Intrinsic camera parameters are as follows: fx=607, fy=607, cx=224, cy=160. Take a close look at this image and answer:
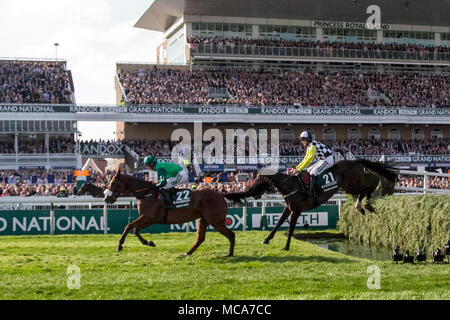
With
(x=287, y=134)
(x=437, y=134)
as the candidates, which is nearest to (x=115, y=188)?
(x=287, y=134)

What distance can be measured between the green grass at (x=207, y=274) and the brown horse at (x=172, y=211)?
522 millimetres

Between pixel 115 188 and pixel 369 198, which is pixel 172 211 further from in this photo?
pixel 369 198

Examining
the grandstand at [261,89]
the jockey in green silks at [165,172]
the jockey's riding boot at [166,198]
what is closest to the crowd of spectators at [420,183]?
the grandstand at [261,89]

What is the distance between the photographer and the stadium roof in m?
41.7

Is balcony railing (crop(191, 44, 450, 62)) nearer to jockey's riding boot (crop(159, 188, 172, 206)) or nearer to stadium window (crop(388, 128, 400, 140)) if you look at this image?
stadium window (crop(388, 128, 400, 140))

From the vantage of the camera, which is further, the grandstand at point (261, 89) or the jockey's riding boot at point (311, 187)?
the grandstand at point (261, 89)

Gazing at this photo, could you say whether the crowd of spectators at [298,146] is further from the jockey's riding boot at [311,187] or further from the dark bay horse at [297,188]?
the jockey's riding boot at [311,187]

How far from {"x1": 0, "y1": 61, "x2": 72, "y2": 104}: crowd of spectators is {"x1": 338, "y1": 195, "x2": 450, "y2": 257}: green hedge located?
82.0ft

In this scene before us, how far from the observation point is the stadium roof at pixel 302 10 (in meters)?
41.7

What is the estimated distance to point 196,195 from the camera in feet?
34.6

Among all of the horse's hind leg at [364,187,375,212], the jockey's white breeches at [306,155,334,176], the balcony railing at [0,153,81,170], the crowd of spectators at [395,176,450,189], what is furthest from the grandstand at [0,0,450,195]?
the horse's hind leg at [364,187,375,212]

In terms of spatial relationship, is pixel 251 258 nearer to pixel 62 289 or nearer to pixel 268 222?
pixel 62 289
